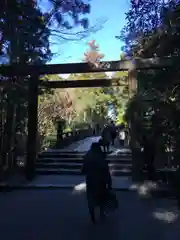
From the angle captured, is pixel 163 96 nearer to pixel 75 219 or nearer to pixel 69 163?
pixel 75 219

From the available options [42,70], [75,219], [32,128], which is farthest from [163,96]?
[32,128]

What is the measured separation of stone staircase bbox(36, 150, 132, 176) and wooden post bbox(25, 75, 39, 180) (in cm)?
91

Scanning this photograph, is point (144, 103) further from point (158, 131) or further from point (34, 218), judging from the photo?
point (34, 218)

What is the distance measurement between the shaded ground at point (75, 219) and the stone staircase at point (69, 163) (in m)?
3.38

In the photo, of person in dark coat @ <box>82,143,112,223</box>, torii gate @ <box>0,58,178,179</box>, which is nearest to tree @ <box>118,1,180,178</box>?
person in dark coat @ <box>82,143,112,223</box>

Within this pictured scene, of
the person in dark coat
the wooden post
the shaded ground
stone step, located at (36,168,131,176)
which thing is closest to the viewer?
the shaded ground

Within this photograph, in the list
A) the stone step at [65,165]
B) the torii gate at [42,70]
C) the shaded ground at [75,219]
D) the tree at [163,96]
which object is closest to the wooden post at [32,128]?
the torii gate at [42,70]

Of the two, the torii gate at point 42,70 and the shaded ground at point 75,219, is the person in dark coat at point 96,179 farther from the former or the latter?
the torii gate at point 42,70

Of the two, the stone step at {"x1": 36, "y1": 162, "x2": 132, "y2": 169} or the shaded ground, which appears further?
the stone step at {"x1": 36, "y1": 162, "x2": 132, "y2": 169}

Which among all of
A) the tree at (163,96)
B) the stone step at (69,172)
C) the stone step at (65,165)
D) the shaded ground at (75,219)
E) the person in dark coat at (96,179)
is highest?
the tree at (163,96)

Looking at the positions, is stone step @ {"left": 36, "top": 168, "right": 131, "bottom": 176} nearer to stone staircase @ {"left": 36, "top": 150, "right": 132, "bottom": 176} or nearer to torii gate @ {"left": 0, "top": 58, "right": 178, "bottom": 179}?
stone staircase @ {"left": 36, "top": 150, "right": 132, "bottom": 176}

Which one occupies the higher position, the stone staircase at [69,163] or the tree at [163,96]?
the tree at [163,96]

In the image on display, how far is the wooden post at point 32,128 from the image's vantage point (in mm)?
12663

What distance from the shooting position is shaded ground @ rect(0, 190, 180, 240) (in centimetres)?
613
